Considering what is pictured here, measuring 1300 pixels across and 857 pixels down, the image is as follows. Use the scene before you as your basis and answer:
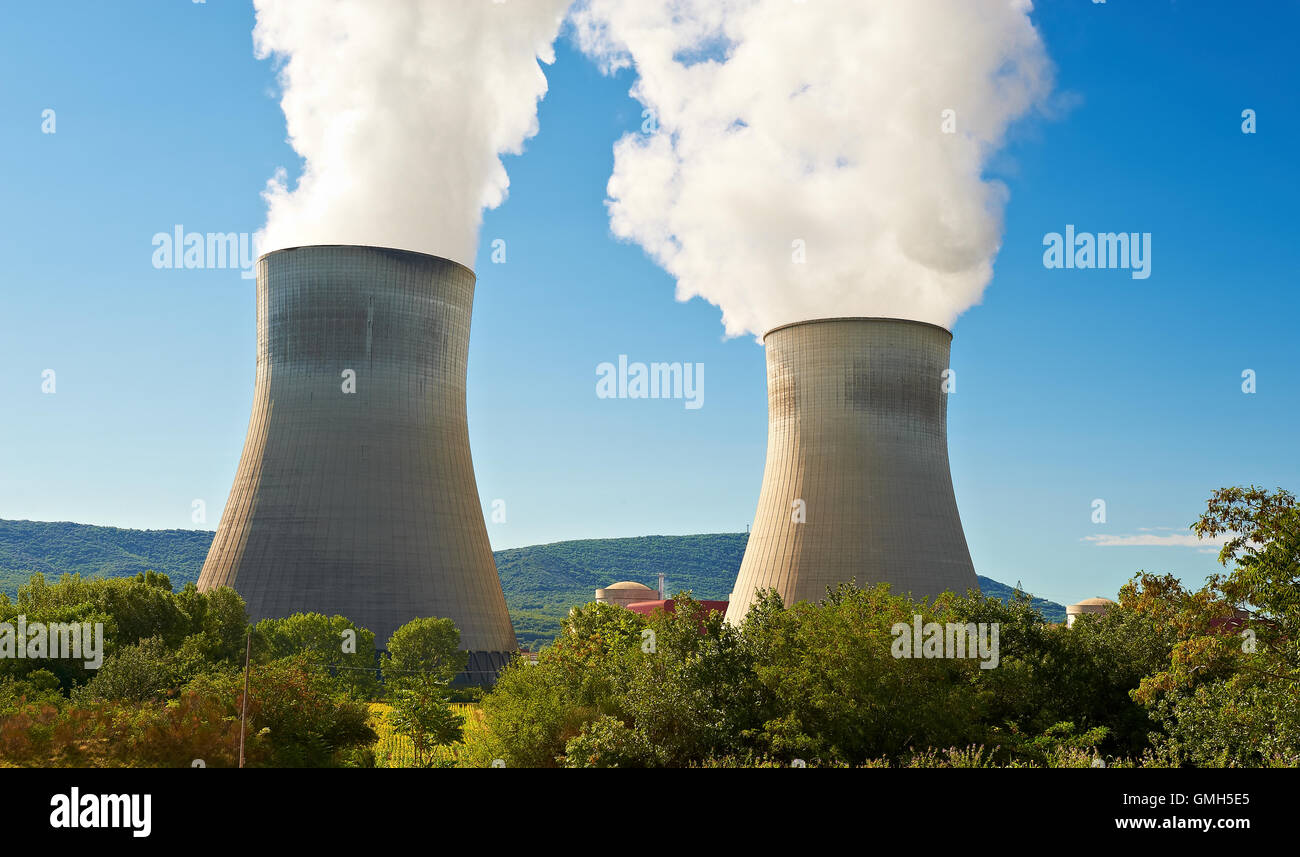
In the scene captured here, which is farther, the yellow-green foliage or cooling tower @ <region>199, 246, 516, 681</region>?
cooling tower @ <region>199, 246, 516, 681</region>

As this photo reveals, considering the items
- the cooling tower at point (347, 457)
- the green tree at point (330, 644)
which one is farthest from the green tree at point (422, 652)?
the cooling tower at point (347, 457)

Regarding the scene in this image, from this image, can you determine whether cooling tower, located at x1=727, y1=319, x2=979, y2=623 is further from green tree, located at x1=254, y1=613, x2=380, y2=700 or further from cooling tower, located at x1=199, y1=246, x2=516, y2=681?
green tree, located at x1=254, y1=613, x2=380, y2=700

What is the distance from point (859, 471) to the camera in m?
27.9

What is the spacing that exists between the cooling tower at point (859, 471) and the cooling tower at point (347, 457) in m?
10.4

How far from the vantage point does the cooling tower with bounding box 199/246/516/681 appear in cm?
2912

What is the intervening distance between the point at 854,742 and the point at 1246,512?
6.62 m

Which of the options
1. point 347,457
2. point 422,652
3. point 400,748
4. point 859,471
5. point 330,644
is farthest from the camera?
point 347,457

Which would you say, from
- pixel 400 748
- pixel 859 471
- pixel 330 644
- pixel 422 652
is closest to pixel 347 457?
pixel 330 644

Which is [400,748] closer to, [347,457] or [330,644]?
[330,644]

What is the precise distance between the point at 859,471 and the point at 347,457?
50.4ft

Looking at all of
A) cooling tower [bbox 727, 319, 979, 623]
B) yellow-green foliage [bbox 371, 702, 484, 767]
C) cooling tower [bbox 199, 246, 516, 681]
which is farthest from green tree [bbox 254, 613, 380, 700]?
cooling tower [bbox 727, 319, 979, 623]

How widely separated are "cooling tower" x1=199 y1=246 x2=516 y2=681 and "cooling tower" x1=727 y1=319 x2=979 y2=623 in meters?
10.4
